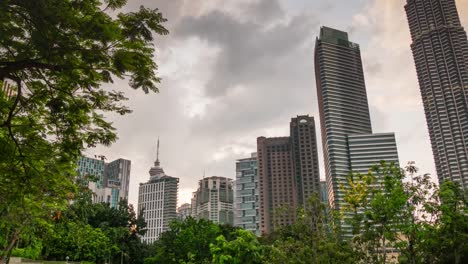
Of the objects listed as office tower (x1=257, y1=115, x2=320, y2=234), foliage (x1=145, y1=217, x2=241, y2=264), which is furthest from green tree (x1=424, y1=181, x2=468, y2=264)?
office tower (x1=257, y1=115, x2=320, y2=234)

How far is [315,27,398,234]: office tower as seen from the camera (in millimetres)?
136750

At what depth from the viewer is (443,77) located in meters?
147

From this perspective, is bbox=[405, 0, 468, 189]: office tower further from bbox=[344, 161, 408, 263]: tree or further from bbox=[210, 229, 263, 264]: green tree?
bbox=[344, 161, 408, 263]: tree

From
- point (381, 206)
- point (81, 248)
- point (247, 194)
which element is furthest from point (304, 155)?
point (381, 206)

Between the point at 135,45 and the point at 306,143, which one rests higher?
the point at 306,143

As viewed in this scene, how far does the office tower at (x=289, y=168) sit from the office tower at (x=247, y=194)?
57.9 feet

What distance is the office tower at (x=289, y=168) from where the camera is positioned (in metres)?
152

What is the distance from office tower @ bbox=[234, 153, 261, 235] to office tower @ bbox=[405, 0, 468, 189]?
78.6m

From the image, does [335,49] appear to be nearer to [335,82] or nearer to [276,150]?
[335,82]

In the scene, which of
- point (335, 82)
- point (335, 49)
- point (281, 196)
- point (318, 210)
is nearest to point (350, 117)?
point (335, 82)

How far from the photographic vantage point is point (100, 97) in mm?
7875

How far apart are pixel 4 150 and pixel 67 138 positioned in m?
1.24

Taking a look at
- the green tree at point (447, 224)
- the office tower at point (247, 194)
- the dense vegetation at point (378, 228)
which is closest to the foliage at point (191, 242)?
the dense vegetation at point (378, 228)

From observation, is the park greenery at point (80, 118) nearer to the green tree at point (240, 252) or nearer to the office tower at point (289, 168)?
the green tree at point (240, 252)
